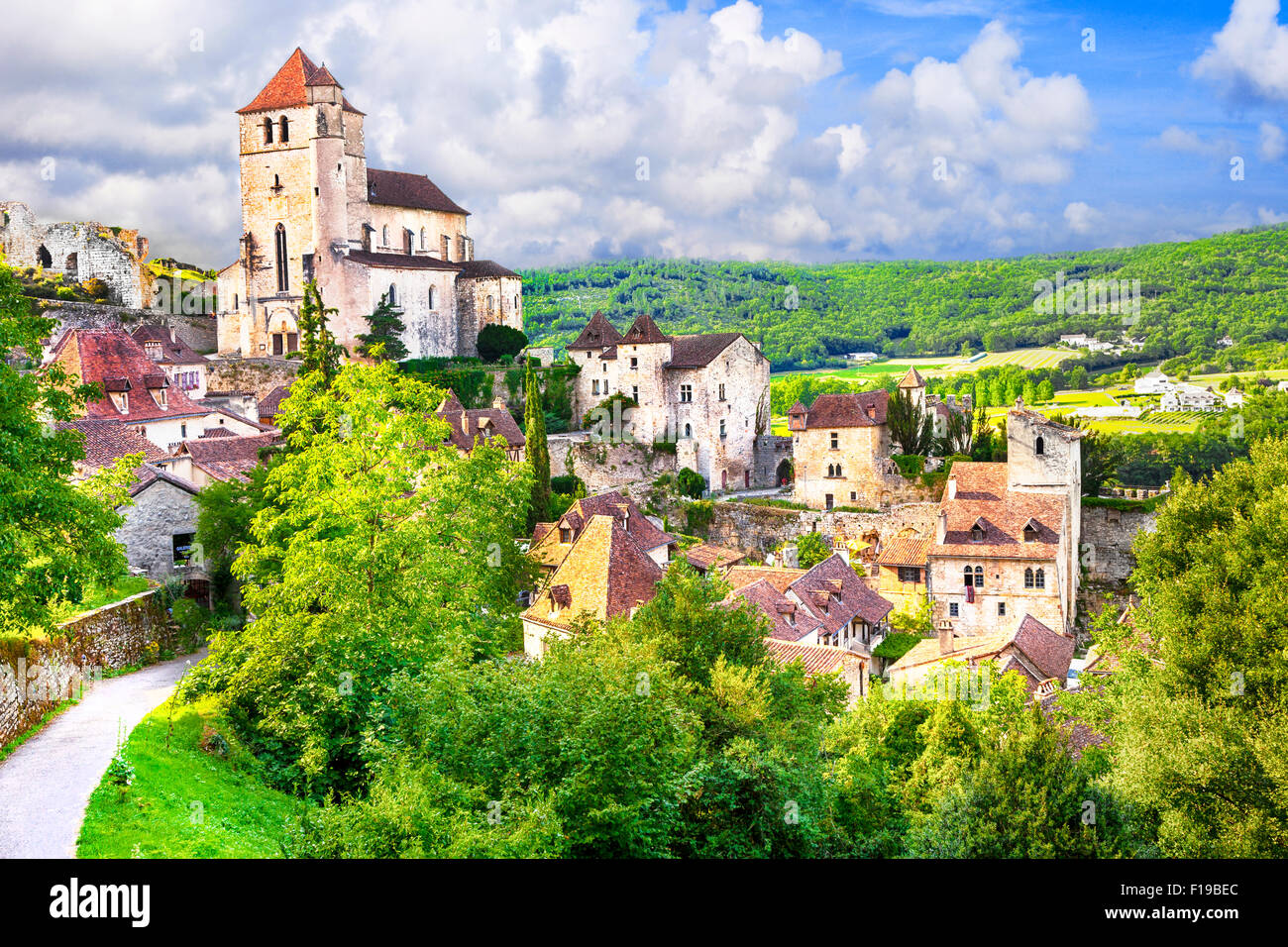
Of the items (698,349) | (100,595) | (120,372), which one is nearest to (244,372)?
(120,372)

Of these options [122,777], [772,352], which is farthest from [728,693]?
[772,352]

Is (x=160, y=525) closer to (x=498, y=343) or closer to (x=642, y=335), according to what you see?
(x=642, y=335)

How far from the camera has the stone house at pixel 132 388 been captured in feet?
144

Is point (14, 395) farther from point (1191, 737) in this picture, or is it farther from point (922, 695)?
point (922, 695)

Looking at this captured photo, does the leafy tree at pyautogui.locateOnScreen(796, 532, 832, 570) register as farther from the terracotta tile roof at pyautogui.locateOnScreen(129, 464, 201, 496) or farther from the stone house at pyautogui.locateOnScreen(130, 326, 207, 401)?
the stone house at pyautogui.locateOnScreen(130, 326, 207, 401)

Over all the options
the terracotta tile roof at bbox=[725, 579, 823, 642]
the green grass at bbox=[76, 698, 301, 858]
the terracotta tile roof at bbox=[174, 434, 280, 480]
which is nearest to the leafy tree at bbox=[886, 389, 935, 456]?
Answer: the terracotta tile roof at bbox=[725, 579, 823, 642]

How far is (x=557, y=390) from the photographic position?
205 ft

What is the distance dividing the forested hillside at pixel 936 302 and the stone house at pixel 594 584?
5877cm

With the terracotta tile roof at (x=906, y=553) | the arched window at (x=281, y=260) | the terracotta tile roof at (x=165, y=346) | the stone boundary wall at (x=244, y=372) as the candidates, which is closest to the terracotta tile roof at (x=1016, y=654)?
the terracotta tile roof at (x=906, y=553)

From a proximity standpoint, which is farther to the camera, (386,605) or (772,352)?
(772,352)

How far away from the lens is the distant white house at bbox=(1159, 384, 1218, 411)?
83.6 m

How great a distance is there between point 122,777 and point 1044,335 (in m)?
116

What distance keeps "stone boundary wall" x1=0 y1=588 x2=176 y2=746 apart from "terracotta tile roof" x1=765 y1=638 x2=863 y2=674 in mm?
16148

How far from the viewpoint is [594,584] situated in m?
30.8
